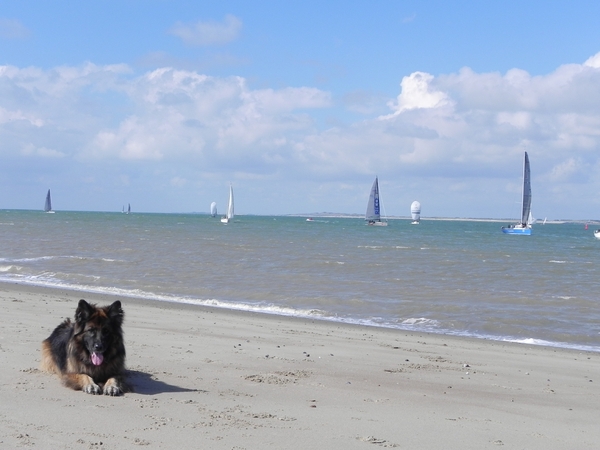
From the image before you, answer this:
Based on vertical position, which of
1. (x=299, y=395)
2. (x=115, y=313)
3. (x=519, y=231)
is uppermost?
(x=115, y=313)

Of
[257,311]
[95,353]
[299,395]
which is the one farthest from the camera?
[257,311]

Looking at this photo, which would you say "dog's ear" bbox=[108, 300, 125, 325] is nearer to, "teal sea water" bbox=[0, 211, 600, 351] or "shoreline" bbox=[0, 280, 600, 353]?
"shoreline" bbox=[0, 280, 600, 353]

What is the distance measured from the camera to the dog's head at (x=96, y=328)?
19.8 ft

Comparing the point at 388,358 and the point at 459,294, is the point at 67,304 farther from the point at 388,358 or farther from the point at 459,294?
the point at 459,294


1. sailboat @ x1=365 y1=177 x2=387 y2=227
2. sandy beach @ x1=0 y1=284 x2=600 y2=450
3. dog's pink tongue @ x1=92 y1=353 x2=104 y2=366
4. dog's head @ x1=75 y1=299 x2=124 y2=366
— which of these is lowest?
sandy beach @ x1=0 y1=284 x2=600 y2=450

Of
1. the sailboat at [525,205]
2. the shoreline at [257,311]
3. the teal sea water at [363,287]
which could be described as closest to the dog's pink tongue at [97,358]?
the shoreline at [257,311]

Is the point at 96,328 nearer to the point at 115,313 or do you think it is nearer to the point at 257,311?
the point at 115,313

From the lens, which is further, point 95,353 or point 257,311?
point 257,311

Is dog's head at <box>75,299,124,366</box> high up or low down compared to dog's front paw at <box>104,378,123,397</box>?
up

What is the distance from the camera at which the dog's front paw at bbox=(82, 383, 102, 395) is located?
19.6 ft

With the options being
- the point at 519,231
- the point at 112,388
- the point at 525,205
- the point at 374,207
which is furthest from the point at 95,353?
the point at 374,207

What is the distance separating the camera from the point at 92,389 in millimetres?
5961

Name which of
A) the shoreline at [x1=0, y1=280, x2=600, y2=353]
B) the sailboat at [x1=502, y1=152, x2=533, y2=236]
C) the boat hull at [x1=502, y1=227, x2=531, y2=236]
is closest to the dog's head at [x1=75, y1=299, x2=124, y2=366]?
the shoreline at [x1=0, y1=280, x2=600, y2=353]

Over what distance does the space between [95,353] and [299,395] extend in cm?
195
